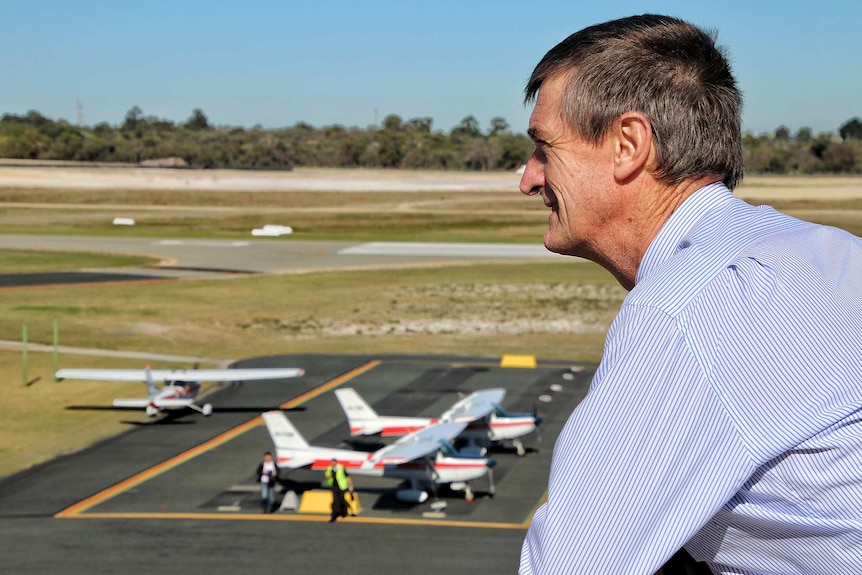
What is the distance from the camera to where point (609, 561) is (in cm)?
241

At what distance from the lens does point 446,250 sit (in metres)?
112

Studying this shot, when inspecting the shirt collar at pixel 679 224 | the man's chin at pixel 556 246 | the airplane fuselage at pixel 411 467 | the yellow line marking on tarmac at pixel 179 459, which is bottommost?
the yellow line marking on tarmac at pixel 179 459

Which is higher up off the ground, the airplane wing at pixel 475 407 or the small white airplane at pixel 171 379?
the airplane wing at pixel 475 407

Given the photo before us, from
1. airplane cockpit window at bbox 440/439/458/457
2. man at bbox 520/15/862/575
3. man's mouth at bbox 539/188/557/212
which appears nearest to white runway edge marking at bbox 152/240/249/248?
airplane cockpit window at bbox 440/439/458/457

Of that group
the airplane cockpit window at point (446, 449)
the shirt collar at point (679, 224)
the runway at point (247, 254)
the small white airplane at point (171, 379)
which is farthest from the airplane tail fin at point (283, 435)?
the runway at point (247, 254)

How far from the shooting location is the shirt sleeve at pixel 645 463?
2.36 metres

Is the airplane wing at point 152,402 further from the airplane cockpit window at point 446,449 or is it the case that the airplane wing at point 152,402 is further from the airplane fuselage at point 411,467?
the airplane cockpit window at point 446,449

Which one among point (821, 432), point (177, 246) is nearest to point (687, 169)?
point (821, 432)

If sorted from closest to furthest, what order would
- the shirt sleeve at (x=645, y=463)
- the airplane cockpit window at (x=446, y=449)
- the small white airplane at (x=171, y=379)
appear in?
the shirt sleeve at (x=645, y=463) → the airplane cockpit window at (x=446, y=449) → the small white airplane at (x=171, y=379)

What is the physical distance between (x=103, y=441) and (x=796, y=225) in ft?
154

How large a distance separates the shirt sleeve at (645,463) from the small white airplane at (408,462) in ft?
121

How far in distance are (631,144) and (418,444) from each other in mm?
37838

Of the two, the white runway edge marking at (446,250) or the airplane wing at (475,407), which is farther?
the white runway edge marking at (446,250)

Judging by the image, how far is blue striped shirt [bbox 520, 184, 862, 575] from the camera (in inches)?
93.4
